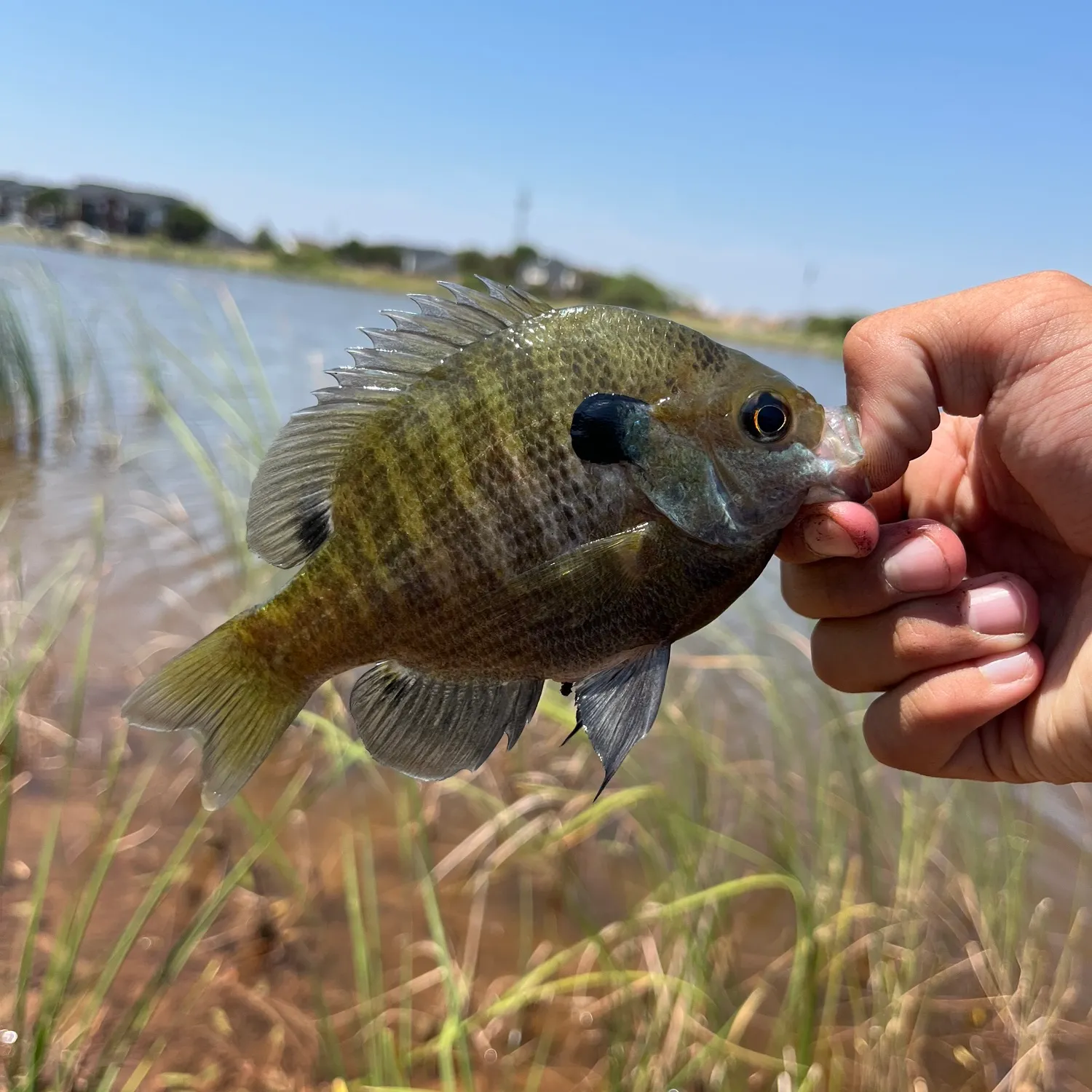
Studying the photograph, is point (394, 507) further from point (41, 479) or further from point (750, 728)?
point (41, 479)

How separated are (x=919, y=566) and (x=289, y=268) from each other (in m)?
56.7

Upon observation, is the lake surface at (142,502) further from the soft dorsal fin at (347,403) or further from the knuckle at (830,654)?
the knuckle at (830,654)

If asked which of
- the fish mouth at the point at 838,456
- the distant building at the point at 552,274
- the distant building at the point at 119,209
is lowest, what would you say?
the fish mouth at the point at 838,456

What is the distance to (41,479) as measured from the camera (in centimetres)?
789

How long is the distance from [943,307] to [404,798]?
3.12 meters

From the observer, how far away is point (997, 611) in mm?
1728

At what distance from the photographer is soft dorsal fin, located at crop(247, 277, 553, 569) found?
1371 mm

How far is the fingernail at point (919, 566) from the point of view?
164 cm

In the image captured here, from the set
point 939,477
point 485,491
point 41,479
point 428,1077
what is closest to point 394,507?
point 485,491

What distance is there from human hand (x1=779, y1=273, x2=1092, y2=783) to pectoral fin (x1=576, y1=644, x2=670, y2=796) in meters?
0.39

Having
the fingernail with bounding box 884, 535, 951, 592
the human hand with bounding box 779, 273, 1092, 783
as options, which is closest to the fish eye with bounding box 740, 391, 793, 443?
the human hand with bounding box 779, 273, 1092, 783

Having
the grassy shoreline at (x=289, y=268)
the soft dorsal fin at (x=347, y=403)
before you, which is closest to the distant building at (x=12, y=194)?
the grassy shoreline at (x=289, y=268)

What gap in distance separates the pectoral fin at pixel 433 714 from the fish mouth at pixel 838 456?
60 cm

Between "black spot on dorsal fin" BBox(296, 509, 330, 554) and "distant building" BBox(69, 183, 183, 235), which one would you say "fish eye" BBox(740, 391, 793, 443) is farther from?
"distant building" BBox(69, 183, 183, 235)
